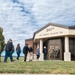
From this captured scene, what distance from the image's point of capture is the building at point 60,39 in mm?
29934

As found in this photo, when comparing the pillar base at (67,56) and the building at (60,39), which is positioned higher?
the building at (60,39)

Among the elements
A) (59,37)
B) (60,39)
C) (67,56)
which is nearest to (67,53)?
(67,56)

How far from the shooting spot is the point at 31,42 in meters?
44.8

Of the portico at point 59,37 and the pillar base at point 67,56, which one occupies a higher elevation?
the portico at point 59,37

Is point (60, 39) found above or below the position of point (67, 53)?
above

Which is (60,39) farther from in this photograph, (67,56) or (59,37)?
(67,56)

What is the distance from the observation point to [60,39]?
32031 mm

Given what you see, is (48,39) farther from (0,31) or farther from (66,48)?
(0,31)

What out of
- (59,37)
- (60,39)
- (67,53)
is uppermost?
(59,37)

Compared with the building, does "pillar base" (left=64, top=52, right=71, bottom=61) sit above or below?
below

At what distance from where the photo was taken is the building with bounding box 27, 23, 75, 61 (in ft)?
98.2

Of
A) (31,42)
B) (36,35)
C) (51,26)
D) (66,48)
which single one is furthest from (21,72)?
(31,42)

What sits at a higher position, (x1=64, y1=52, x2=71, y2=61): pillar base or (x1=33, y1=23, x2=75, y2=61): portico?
(x1=33, y1=23, x2=75, y2=61): portico

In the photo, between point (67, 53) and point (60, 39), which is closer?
point (67, 53)
